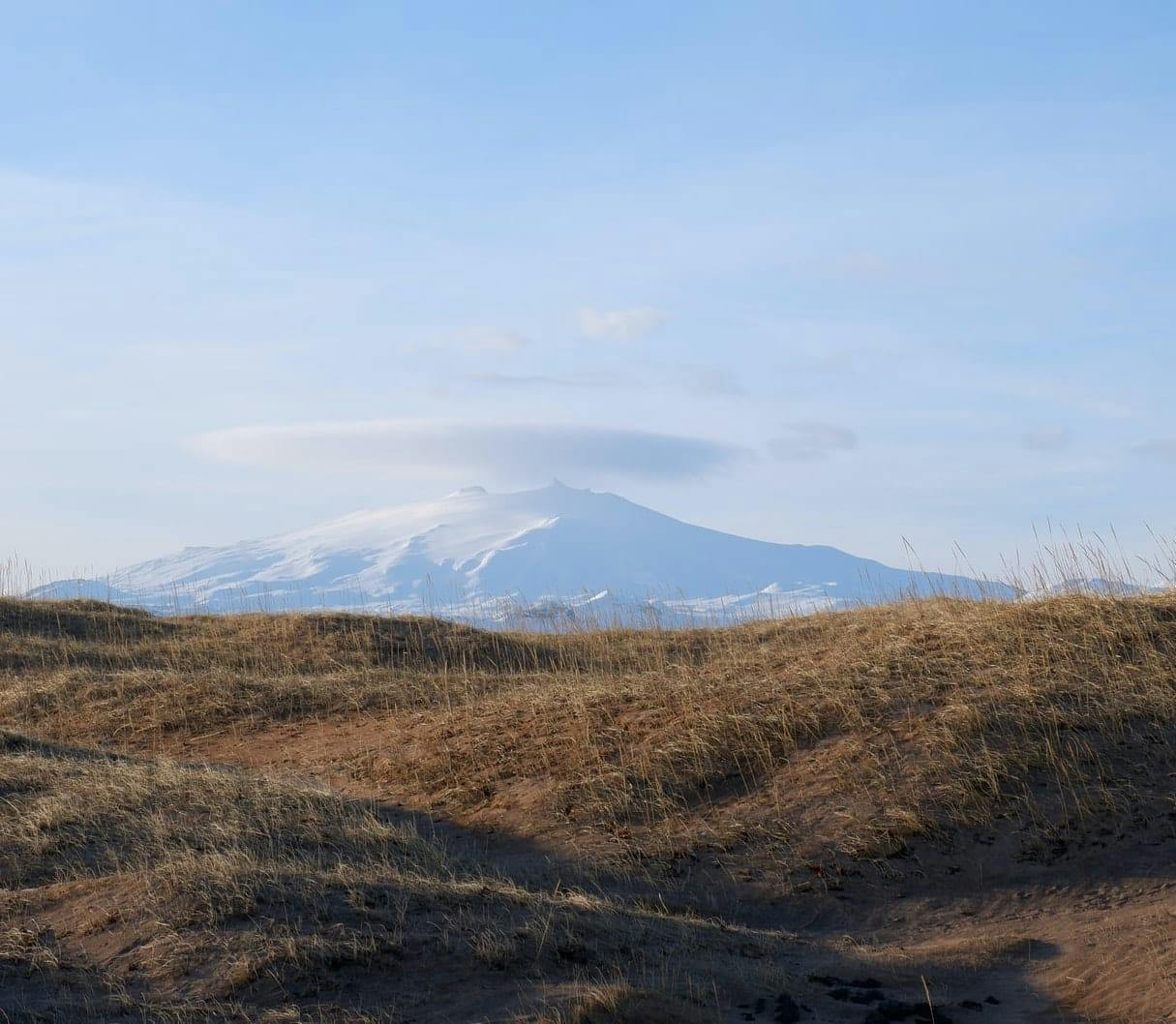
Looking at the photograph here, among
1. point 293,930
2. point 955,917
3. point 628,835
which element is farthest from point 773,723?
point 293,930

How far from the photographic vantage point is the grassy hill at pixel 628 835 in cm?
642

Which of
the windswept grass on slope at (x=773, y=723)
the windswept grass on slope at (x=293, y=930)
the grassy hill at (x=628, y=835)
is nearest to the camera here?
the windswept grass on slope at (x=293, y=930)

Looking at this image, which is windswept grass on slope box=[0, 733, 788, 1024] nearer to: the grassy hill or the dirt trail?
the grassy hill

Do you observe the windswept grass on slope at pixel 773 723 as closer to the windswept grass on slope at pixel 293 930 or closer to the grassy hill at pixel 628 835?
the grassy hill at pixel 628 835

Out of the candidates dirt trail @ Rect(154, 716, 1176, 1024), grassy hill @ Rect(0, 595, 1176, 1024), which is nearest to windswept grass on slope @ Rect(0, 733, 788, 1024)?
grassy hill @ Rect(0, 595, 1176, 1024)

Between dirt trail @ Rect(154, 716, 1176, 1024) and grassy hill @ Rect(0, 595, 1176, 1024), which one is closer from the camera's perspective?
grassy hill @ Rect(0, 595, 1176, 1024)

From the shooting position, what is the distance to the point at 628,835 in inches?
388

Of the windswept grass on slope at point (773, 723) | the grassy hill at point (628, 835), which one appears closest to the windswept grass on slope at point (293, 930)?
the grassy hill at point (628, 835)

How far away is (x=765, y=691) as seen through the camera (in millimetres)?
12062

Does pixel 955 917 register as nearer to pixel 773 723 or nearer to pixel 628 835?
pixel 628 835

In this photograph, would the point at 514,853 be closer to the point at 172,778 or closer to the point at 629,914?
the point at 629,914

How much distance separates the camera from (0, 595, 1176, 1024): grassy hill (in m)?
6.42

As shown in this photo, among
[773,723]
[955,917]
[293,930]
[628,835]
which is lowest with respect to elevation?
[955,917]

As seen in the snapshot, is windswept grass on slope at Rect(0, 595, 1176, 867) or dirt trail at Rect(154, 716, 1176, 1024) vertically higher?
windswept grass on slope at Rect(0, 595, 1176, 867)
